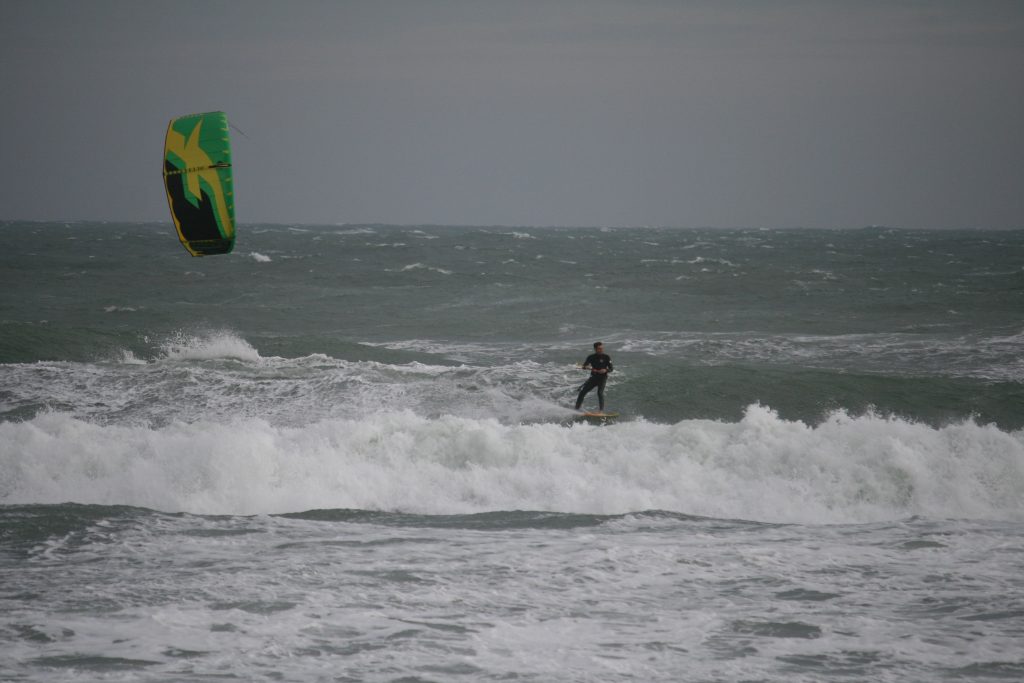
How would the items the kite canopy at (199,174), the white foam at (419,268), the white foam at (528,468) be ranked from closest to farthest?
the kite canopy at (199,174) < the white foam at (528,468) < the white foam at (419,268)

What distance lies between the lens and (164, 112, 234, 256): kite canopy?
10.2m

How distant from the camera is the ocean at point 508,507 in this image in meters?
6.49

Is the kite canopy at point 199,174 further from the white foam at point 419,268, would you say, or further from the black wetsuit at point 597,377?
the white foam at point 419,268

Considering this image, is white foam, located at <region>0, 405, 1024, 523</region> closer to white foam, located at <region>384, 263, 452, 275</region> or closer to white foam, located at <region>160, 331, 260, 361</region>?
white foam, located at <region>160, 331, 260, 361</region>

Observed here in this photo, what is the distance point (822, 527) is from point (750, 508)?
40.7 inches

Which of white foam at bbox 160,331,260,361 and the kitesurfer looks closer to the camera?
the kitesurfer

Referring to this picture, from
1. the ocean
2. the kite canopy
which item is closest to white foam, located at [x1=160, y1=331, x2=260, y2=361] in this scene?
the ocean

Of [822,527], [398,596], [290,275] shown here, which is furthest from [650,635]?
[290,275]

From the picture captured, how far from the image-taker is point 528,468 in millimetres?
11547

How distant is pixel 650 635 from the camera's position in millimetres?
6730

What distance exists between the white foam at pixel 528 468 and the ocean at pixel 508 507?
4 centimetres

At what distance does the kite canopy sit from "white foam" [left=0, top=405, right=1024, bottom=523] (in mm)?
2614

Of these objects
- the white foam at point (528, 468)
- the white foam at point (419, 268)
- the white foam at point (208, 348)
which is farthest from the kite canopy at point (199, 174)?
the white foam at point (419, 268)

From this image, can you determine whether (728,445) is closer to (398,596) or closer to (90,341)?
(398,596)
